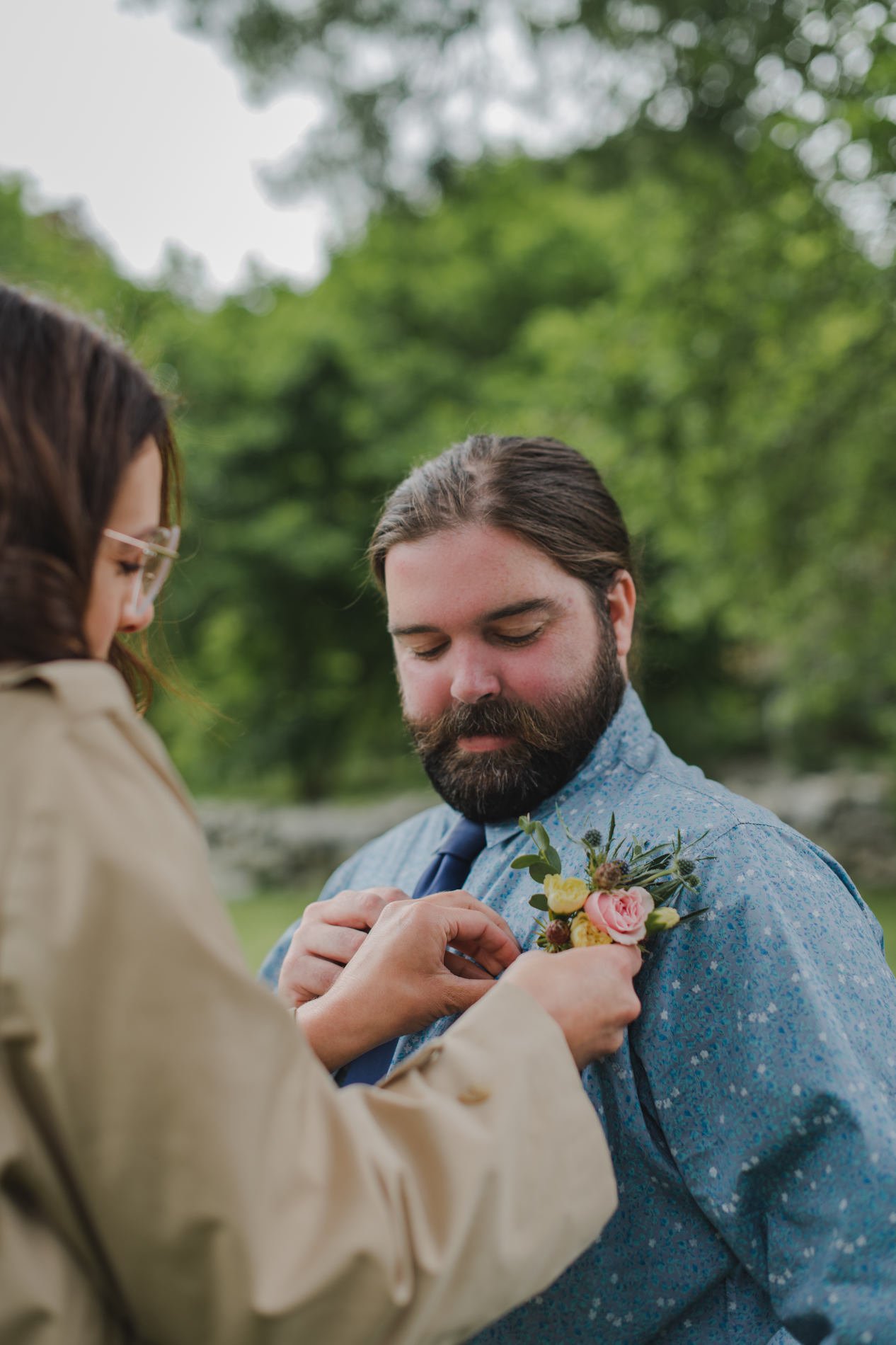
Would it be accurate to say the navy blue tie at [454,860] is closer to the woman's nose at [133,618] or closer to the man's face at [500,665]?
the man's face at [500,665]

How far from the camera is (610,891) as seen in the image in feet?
6.28

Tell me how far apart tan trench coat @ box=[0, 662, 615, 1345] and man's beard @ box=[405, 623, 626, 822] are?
1189 millimetres

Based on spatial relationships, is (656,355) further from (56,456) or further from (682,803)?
(56,456)

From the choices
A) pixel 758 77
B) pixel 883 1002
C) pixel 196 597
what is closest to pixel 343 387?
pixel 196 597

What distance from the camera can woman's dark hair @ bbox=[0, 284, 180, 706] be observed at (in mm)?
1255

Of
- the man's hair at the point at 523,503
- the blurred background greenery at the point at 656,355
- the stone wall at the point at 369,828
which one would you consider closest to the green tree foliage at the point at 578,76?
the blurred background greenery at the point at 656,355

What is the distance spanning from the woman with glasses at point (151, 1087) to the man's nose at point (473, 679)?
101 centimetres

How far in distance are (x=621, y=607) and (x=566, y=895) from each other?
96cm

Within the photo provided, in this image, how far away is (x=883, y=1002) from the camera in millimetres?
1908

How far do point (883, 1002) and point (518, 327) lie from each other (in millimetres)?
22761

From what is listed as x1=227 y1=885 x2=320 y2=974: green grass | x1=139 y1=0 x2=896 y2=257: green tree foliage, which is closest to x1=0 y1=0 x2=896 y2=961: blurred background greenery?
x1=139 y1=0 x2=896 y2=257: green tree foliage

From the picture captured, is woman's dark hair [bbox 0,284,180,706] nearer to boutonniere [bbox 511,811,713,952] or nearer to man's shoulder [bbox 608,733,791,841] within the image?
boutonniere [bbox 511,811,713,952]

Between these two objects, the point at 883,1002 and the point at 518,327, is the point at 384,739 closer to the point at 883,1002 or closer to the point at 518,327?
the point at 518,327

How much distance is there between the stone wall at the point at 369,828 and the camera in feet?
49.1
